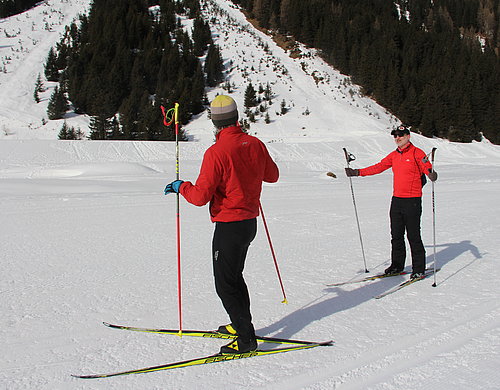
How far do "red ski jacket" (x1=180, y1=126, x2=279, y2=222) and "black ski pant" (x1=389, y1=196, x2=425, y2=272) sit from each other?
2525 millimetres

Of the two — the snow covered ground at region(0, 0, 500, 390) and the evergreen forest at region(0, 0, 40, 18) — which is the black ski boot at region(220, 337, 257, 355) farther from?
the evergreen forest at region(0, 0, 40, 18)

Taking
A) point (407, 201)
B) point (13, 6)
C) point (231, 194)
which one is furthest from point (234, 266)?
point (13, 6)

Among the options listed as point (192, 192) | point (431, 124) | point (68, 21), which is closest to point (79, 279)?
point (192, 192)

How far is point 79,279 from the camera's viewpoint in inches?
166

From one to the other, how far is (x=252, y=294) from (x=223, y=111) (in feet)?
6.74

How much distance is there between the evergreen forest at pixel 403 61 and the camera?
36406 millimetres

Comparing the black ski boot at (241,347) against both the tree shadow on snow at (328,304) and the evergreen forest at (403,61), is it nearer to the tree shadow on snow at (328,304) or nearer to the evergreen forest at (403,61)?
the tree shadow on snow at (328,304)

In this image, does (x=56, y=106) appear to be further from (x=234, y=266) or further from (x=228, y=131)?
(x=234, y=266)

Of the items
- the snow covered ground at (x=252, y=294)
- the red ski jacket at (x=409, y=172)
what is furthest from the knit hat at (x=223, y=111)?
the red ski jacket at (x=409, y=172)

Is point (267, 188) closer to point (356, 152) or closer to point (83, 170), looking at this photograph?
point (83, 170)

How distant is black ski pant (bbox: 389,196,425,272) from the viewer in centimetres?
442

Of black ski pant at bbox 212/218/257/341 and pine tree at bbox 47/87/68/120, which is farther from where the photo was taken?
pine tree at bbox 47/87/68/120

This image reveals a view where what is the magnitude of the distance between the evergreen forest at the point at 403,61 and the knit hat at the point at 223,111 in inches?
1446

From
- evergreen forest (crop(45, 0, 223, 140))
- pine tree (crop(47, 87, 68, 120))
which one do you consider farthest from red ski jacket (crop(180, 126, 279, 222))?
pine tree (crop(47, 87, 68, 120))
